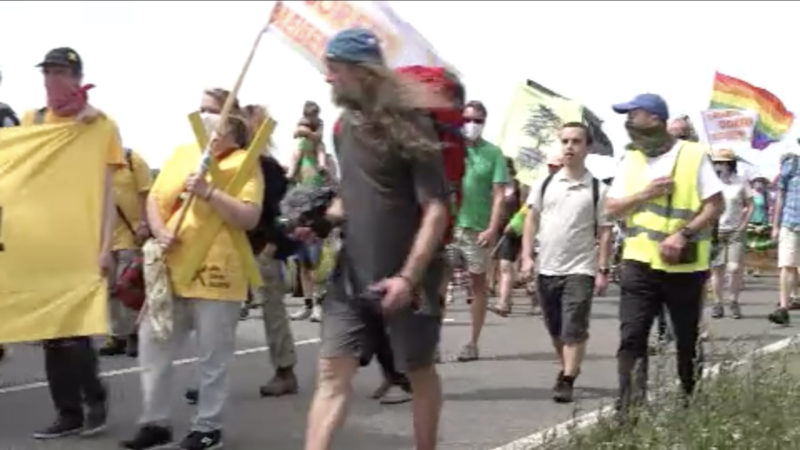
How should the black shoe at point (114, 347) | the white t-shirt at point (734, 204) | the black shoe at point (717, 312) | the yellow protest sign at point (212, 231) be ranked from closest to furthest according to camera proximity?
the yellow protest sign at point (212, 231) < the black shoe at point (114, 347) < the black shoe at point (717, 312) < the white t-shirt at point (734, 204)

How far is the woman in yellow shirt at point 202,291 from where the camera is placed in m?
6.52

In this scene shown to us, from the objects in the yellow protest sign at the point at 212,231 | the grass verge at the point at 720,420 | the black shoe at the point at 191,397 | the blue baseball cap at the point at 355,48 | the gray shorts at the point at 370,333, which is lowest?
the black shoe at the point at 191,397

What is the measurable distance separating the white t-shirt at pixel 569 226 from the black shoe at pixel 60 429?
3090 mm

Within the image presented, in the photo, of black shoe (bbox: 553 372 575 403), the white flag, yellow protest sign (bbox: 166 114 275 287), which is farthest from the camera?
black shoe (bbox: 553 372 575 403)

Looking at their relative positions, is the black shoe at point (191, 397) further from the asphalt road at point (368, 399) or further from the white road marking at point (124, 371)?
the white road marking at point (124, 371)

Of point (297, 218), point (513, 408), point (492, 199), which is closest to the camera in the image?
point (297, 218)

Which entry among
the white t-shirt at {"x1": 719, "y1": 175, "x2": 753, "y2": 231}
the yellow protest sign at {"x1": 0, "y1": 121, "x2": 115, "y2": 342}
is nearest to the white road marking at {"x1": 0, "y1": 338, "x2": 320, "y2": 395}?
the yellow protest sign at {"x1": 0, "y1": 121, "x2": 115, "y2": 342}

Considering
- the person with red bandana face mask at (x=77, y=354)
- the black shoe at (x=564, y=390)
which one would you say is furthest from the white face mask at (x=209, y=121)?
the black shoe at (x=564, y=390)

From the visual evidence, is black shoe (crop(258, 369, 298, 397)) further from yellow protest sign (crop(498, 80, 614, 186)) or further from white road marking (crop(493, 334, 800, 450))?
yellow protest sign (crop(498, 80, 614, 186))

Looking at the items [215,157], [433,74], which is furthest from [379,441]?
[433,74]

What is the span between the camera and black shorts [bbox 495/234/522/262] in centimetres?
1459

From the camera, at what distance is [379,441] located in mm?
7035

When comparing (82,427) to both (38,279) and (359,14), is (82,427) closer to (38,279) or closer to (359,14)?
(38,279)

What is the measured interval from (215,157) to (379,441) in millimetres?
1674
